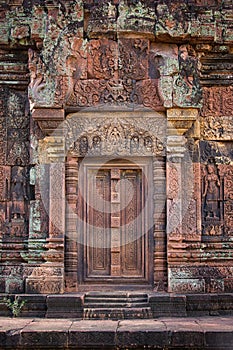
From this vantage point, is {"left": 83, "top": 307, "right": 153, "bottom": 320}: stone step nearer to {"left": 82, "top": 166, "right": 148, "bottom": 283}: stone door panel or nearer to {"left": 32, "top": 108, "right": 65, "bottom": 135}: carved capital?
{"left": 82, "top": 166, "right": 148, "bottom": 283}: stone door panel

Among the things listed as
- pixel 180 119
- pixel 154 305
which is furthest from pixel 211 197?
pixel 154 305

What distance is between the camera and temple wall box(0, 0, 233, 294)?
342 inches

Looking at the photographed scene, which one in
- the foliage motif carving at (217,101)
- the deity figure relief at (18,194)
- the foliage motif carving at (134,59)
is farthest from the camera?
the foliage motif carving at (217,101)

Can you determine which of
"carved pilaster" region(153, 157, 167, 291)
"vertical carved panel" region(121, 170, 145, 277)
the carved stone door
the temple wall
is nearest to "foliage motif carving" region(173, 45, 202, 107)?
the temple wall

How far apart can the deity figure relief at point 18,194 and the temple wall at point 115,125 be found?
2cm

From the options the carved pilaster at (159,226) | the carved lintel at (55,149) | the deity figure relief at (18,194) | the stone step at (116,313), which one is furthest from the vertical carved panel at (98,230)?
the deity figure relief at (18,194)

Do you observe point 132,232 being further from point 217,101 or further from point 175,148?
point 217,101

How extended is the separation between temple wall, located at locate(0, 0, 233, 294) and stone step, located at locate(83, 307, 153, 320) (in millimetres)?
653

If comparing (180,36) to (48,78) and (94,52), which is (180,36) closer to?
(94,52)

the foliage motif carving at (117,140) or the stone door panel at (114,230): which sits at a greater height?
the foliage motif carving at (117,140)

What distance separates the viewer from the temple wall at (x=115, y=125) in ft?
28.5

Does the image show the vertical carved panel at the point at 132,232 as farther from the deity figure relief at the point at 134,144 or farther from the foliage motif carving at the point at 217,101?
the foliage motif carving at the point at 217,101

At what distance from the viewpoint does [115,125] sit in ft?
29.4

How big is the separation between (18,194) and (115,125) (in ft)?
6.22
